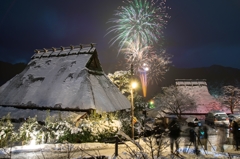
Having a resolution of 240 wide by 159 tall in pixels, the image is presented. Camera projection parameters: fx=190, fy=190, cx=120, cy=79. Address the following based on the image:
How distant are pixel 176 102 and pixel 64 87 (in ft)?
63.9

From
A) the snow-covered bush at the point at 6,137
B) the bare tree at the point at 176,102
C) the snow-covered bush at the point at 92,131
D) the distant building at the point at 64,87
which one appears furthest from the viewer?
the bare tree at the point at 176,102

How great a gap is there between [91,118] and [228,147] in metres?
9.08

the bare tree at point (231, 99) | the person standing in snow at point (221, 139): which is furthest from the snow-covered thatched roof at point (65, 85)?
the bare tree at point (231, 99)

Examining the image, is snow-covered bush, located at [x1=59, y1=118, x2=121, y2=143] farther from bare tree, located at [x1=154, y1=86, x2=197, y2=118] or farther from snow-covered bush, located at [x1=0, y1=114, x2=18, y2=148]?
bare tree, located at [x1=154, y1=86, x2=197, y2=118]

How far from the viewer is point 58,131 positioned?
12.2m

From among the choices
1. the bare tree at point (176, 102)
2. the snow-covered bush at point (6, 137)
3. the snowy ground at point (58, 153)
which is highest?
the bare tree at point (176, 102)

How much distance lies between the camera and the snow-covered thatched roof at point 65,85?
1591cm

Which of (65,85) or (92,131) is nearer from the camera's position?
(92,131)

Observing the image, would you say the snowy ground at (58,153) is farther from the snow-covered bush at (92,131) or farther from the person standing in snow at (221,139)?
the snow-covered bush at (92,131)

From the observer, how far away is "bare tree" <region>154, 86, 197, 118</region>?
30141 millimetres

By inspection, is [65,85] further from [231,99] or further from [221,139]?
[231,99]

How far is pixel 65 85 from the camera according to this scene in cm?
1773

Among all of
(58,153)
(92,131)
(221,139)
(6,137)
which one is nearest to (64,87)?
(92,131)

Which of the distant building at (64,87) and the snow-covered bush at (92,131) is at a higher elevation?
the distant building at (64,87)
